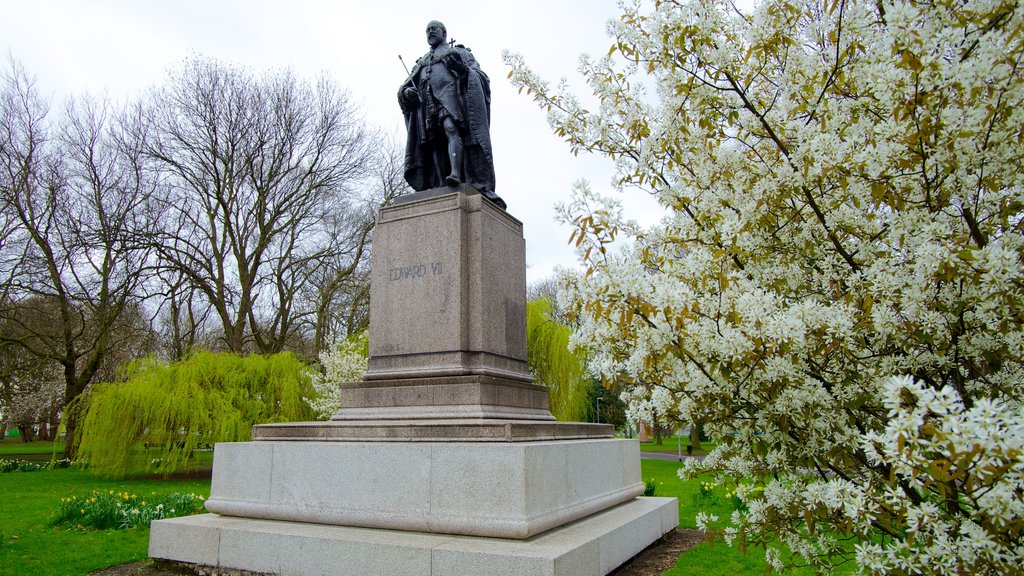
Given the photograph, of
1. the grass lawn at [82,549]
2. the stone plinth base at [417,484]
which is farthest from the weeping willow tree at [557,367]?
the stone plinth base at [417,484]

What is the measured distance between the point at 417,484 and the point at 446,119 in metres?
4.35

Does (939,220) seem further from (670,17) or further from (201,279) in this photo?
(201,279)

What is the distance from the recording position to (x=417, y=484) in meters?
4.78

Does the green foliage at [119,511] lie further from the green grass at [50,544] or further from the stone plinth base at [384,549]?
the stone plinth base at [384,549]

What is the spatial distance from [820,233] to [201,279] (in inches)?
817

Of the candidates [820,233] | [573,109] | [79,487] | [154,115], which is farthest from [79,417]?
[820,233]

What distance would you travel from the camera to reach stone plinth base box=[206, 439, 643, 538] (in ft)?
14.7

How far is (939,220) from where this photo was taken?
231 centimetres

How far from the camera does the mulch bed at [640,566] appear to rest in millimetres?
5320

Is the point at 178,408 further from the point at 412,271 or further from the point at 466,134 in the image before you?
the point at 466,134

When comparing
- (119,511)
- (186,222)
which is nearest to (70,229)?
(186,222)

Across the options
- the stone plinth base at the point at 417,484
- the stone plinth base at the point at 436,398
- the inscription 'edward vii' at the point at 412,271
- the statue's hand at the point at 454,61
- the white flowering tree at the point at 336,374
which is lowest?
Result: the stone plinth base at the point at 417,484

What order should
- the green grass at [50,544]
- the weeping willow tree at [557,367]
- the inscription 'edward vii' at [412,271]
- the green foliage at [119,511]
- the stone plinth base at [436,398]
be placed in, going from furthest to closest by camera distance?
1. the weeping willow tree at [557,367]
2. the green foliage at [119,511]
3. the inscription 'edward vii' at [412,271]
4. the green grass at [50,544]
5. the stone plinth base at [436,398]

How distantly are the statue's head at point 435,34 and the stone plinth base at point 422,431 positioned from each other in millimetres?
4676
